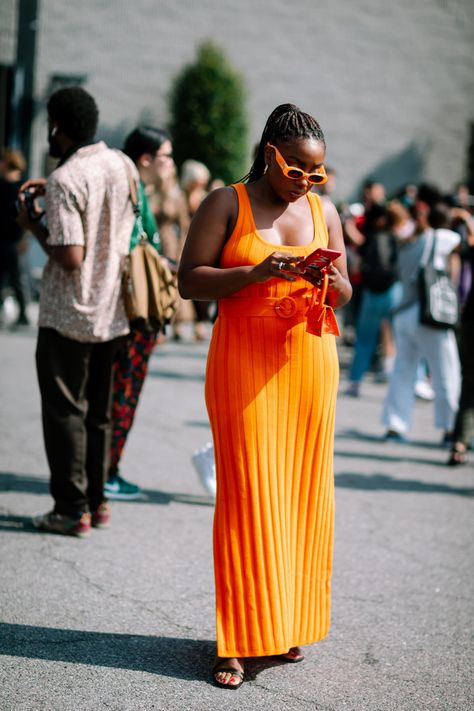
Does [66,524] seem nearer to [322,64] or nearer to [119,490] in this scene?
[119,490]

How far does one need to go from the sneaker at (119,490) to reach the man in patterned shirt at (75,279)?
77 centimetres

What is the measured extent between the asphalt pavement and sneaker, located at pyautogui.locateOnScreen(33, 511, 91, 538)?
0.17 feet

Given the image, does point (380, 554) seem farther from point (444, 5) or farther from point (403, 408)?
point (444, 5)

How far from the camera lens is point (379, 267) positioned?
9.91 m

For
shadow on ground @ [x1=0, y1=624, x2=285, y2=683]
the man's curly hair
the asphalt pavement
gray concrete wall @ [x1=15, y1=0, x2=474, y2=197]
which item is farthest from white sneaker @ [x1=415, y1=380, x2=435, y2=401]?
gray concrete wall @ [x1=15, y1=0, x2=474, y2=197]

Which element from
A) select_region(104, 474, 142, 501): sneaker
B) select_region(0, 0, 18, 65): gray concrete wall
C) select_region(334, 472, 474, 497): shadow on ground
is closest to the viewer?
select_region(104, 474, 142, 501): sneaker

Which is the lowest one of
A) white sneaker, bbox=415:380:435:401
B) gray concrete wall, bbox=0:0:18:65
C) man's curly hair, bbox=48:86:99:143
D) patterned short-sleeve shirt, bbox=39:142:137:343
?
white sneaker, bbox=415:380:435:401

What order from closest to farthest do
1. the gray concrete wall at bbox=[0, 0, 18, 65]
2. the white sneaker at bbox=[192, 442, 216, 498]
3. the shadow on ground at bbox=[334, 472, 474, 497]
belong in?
the white sneaker at bbox=[192, 442, 216, 498] < the shadow on ground at bbox=[334, 472, 474, 497] < the gray concrete wall at bbox=[0, 0, 18, 65]

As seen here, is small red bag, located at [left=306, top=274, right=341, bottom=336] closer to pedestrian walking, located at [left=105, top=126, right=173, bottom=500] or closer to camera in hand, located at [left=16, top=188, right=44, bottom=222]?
camera in hand, located at [left=16, top=188, right=44, bottom=222]

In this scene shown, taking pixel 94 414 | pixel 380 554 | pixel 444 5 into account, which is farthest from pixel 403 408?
pixel 444 5

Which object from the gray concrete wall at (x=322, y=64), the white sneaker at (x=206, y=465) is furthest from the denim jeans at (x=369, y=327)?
the gray concrete wall at (x=322, y=64)

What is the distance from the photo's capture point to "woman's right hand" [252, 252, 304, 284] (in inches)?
125

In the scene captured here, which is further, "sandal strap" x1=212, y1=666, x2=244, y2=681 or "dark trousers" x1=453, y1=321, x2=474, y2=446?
"dark trousers" x1=453, y1=321, x2=474, y2=446

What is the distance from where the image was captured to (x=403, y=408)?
802 centimetres
